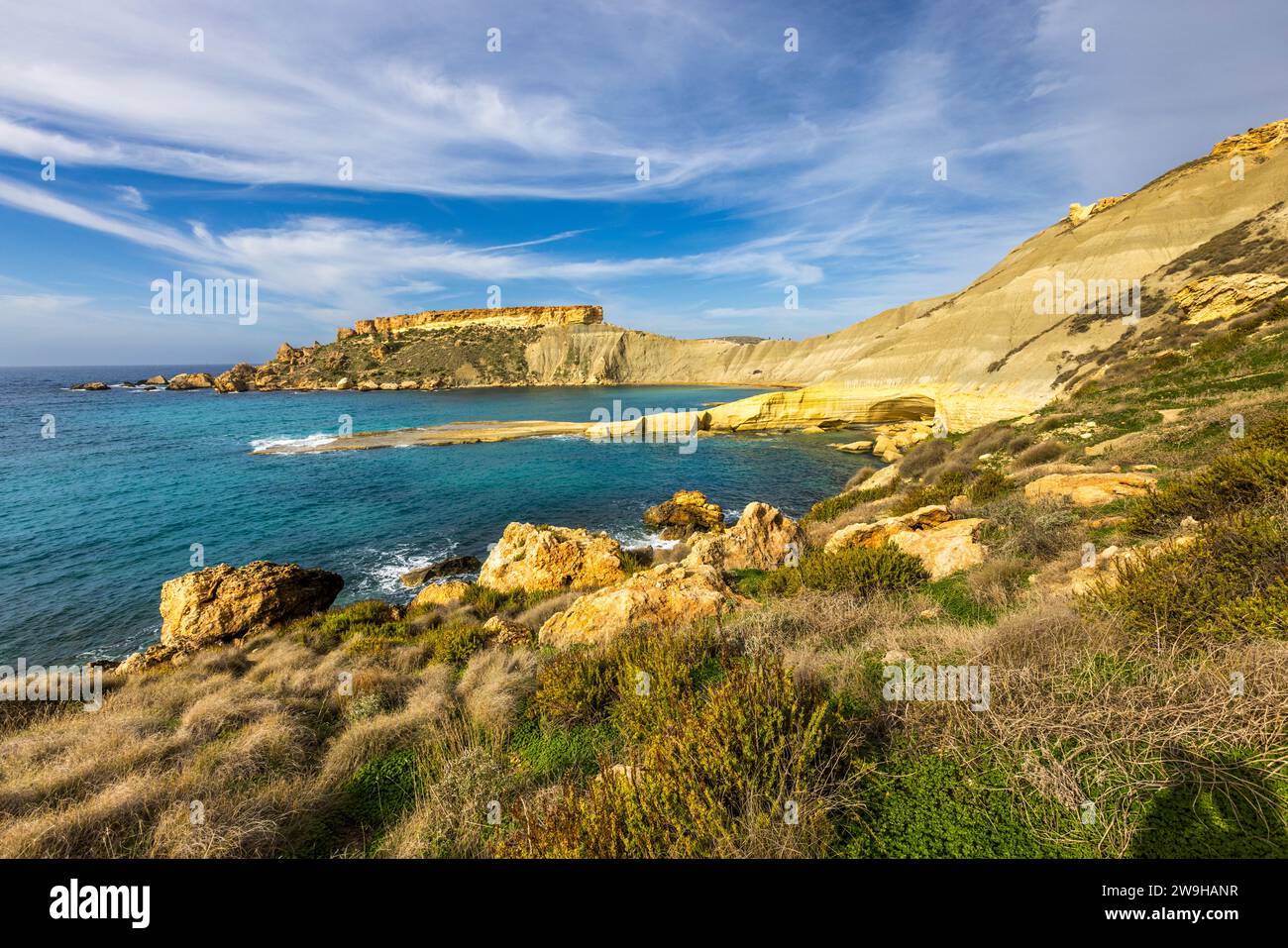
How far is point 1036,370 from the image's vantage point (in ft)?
103

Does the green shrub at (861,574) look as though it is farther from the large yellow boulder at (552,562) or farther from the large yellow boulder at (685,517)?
the large yellow boulder at (685,517)

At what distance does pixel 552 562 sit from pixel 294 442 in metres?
41.8

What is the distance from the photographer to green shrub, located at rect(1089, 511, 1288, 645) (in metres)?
3.57

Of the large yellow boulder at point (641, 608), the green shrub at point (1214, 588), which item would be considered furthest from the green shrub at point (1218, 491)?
the large yellow boulder at point (641, 608)

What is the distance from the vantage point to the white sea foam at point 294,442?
130ft

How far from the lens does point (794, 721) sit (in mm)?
3154

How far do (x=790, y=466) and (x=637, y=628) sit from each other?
27.7 metres

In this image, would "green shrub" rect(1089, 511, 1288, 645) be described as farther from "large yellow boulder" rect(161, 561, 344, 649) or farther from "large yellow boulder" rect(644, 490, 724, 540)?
"large yellow boulder" rect(161, 561, 344, 649)

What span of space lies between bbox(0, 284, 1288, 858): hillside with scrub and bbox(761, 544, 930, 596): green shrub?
47mm

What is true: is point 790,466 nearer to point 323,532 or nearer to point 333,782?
point 323,532

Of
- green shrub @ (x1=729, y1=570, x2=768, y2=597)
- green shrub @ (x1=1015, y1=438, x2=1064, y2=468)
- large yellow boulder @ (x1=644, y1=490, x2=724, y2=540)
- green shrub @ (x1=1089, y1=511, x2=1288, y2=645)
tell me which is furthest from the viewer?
large yellow boulder @ (x1=644, y1=490, x2=724, y2=540)

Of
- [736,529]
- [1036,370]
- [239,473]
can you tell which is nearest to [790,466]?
[1036,370]

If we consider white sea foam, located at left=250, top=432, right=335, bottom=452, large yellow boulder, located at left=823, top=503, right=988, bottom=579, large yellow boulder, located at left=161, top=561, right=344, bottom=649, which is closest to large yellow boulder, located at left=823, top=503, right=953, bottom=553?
large yellow boulder, located at left=823, top=503, right=988, bottom=579

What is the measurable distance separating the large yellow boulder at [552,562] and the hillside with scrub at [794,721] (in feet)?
10.9
